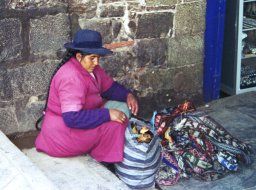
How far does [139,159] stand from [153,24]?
1.77 metres

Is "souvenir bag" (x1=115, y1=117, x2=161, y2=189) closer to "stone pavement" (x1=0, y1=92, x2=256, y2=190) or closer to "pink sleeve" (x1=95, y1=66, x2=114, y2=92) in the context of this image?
"stone pavement" (x1=0, y1=92, x2=256, y2=190)

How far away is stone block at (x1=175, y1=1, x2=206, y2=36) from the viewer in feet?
17.7

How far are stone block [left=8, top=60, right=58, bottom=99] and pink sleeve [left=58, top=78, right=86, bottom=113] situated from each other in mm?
815

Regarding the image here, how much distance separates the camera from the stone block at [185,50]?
5.49m

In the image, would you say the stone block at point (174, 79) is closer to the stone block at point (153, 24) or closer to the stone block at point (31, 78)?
the stone block at point (153, 24)

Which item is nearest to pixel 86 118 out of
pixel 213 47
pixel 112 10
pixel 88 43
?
pixel 88 43

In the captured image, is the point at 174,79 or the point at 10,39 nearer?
the point at 10,39

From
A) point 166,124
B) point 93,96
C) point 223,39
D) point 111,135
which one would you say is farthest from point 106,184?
point 223,39

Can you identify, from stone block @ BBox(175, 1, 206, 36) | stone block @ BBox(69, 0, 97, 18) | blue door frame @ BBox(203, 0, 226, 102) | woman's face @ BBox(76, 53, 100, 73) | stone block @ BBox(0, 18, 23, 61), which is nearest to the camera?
woman's face @ BBox(76, 53, 100, 73)

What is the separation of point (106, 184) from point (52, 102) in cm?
81

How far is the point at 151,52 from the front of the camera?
5.36 meters

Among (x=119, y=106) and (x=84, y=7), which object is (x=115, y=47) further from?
(x=119, y=106)

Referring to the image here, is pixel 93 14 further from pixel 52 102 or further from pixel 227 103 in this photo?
pixel 227 103

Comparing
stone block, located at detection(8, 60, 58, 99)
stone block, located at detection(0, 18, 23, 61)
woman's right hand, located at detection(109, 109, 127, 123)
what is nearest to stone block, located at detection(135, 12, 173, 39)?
stone block, located at detection(8, 60, 58, 99)
